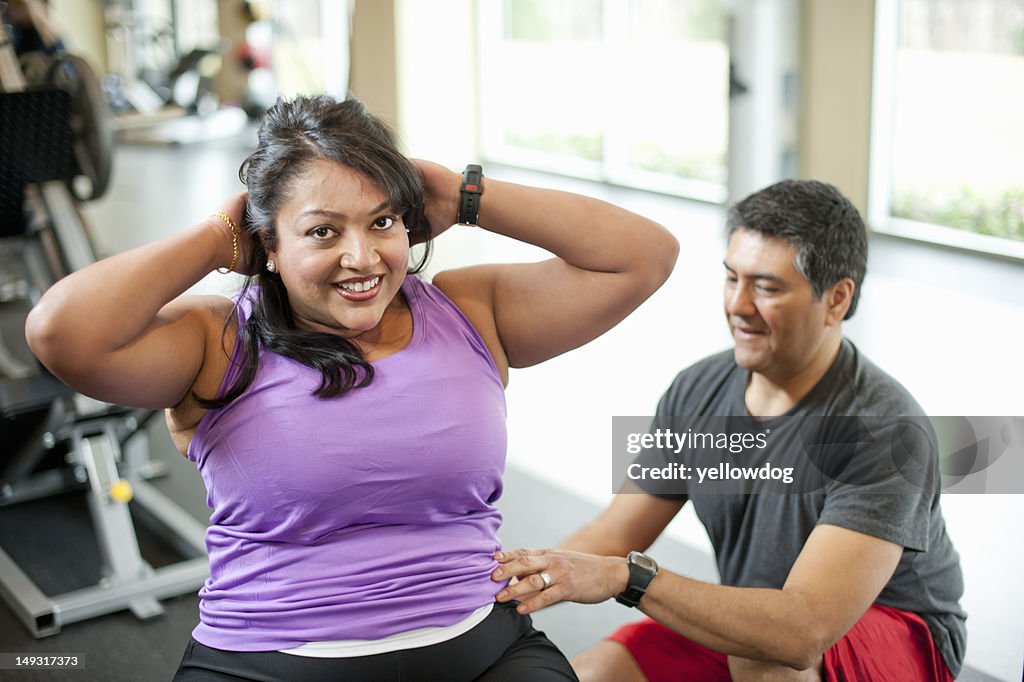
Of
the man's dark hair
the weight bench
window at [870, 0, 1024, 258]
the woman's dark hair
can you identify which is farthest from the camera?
window at [870, 0, 1024, 258]

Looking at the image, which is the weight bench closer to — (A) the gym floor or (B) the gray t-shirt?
(A) the gym floor

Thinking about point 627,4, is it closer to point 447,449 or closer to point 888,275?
point 888,275

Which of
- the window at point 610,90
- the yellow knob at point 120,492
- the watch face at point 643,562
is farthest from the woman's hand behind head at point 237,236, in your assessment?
the window at point 610,90

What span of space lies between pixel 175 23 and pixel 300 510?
8779 mm

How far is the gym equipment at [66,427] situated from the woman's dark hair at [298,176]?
142 cm

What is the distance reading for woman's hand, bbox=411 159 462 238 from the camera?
151cm

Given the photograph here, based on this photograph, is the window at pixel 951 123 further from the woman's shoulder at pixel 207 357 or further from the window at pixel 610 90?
the woman's shoulder at pixel 207 357

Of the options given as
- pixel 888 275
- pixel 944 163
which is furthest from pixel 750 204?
pixel 944 163

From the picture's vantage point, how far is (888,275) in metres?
4.88

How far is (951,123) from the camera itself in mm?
5129

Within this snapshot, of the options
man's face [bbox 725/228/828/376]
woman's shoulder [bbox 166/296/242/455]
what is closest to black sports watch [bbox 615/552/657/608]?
man's face [bbox 725/228/828/376]

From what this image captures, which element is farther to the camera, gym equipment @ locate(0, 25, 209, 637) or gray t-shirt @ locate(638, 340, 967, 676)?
gym equipment @ locate(0, 25, 209, 637)

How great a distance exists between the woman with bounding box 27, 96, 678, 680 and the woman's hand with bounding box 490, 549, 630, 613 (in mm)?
31

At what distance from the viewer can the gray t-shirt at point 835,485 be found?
1.52 metres
